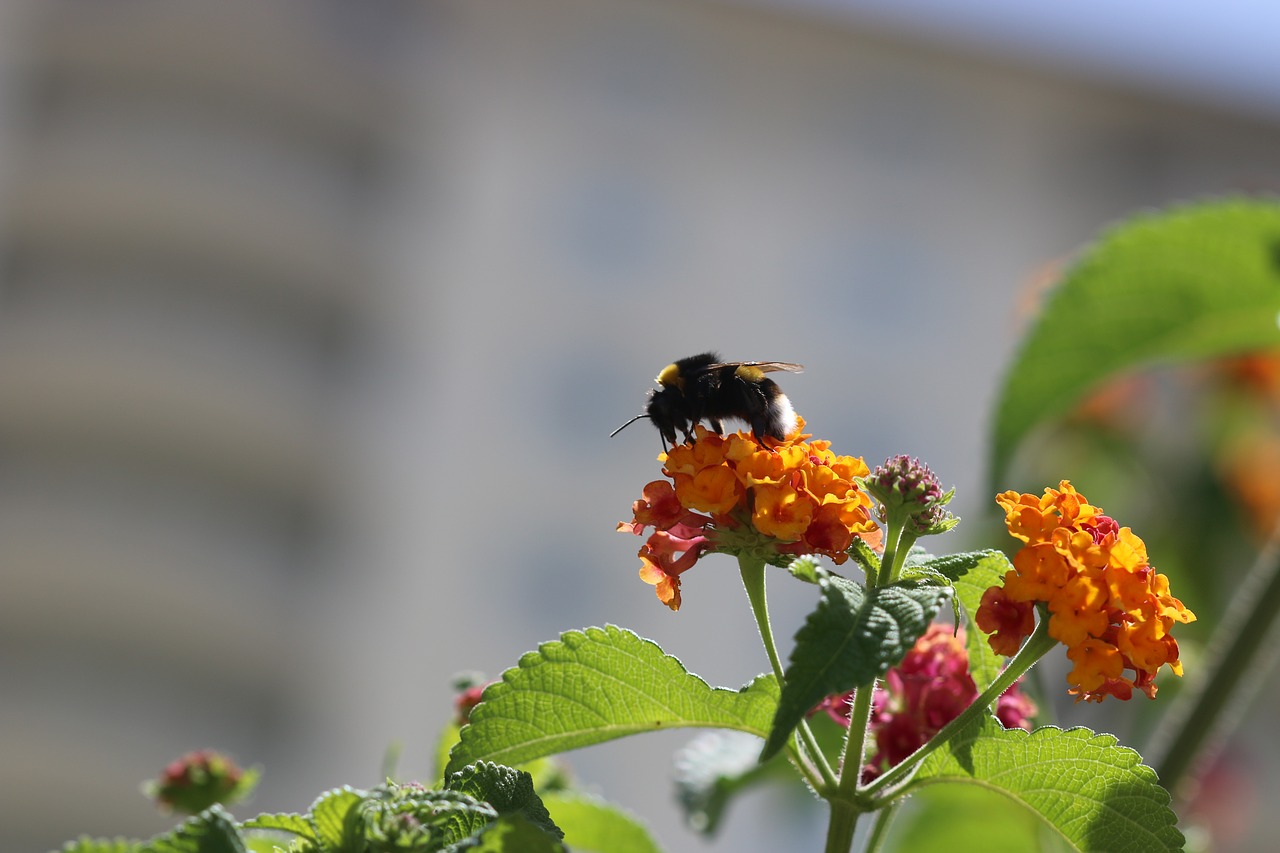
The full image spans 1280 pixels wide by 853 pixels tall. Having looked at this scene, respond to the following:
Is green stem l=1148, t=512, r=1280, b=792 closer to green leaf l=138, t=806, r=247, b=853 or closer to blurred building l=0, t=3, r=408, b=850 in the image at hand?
green leaf l=138, t=806, r=247, b=853

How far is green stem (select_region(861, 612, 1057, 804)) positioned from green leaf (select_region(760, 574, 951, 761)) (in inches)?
3.7

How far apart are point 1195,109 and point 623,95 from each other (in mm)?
10021

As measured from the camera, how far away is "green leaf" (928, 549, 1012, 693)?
2.91 ft

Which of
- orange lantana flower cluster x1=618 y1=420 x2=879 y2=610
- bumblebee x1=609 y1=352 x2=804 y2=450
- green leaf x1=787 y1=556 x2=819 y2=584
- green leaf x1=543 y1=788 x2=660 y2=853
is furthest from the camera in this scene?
bumblebee x1=609 y1=352 x2=804 y2=450

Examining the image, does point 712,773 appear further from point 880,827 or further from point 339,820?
point 339,820

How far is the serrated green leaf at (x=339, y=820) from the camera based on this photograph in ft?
2.56

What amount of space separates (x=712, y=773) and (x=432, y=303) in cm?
2127

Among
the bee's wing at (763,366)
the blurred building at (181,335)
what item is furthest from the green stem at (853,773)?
the blurred building at (181,335)

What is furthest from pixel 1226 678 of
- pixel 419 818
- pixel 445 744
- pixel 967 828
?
pixel 419 818

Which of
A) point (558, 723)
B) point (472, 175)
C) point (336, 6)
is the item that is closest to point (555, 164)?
point (472, 175)

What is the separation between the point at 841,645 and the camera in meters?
0.78

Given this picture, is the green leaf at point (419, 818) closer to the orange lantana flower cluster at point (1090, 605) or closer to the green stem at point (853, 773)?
the green stem at point (853, 773)

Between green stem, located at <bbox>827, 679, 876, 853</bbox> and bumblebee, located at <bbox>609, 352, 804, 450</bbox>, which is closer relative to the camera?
green stem, located at <bbox>827, 679, 876, 853</bbox>

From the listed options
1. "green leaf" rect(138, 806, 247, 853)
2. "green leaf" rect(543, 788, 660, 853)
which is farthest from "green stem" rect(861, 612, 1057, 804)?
"green leaf" rect(138, 806, 247, 853)
